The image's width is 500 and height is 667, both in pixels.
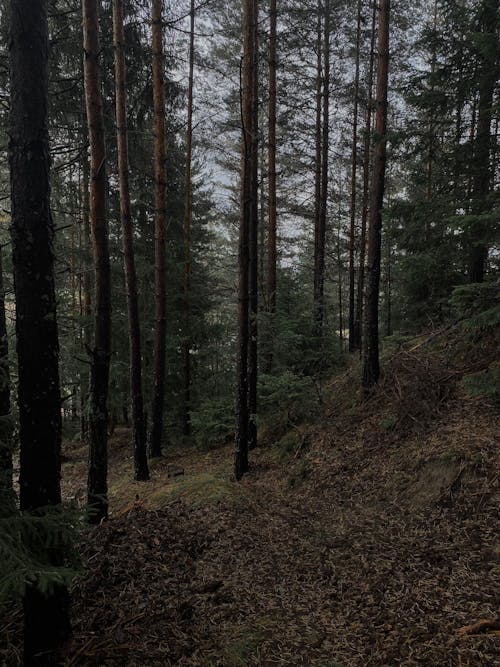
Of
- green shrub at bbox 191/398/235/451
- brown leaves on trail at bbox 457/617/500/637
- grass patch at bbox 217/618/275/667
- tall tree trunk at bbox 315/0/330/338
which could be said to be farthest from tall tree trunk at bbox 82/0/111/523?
tall tree trunk at bbox 315/0/330/338

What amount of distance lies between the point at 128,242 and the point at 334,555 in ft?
24.5

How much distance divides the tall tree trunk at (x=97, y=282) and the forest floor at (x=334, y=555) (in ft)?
3.51

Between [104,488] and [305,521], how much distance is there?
347 cm

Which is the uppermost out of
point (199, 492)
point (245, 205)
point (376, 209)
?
point (376, 209)

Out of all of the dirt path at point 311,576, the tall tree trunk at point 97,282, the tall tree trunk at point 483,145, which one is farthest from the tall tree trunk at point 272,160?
the dirt path at point 311,576

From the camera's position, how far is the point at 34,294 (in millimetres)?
3061

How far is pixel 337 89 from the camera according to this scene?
1555 cm

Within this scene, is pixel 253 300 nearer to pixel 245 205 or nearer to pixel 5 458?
pixel 245 205

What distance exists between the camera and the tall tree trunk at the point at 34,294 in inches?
117

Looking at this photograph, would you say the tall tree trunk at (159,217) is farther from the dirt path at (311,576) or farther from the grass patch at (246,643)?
the grass patch at (246,643)

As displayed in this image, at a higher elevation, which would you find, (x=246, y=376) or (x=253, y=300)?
(x=253, y=300)

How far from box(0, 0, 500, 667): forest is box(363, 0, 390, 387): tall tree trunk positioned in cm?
5

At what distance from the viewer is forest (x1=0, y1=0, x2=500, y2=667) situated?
10.3ft

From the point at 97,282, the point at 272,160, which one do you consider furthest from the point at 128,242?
the point at 272,160
